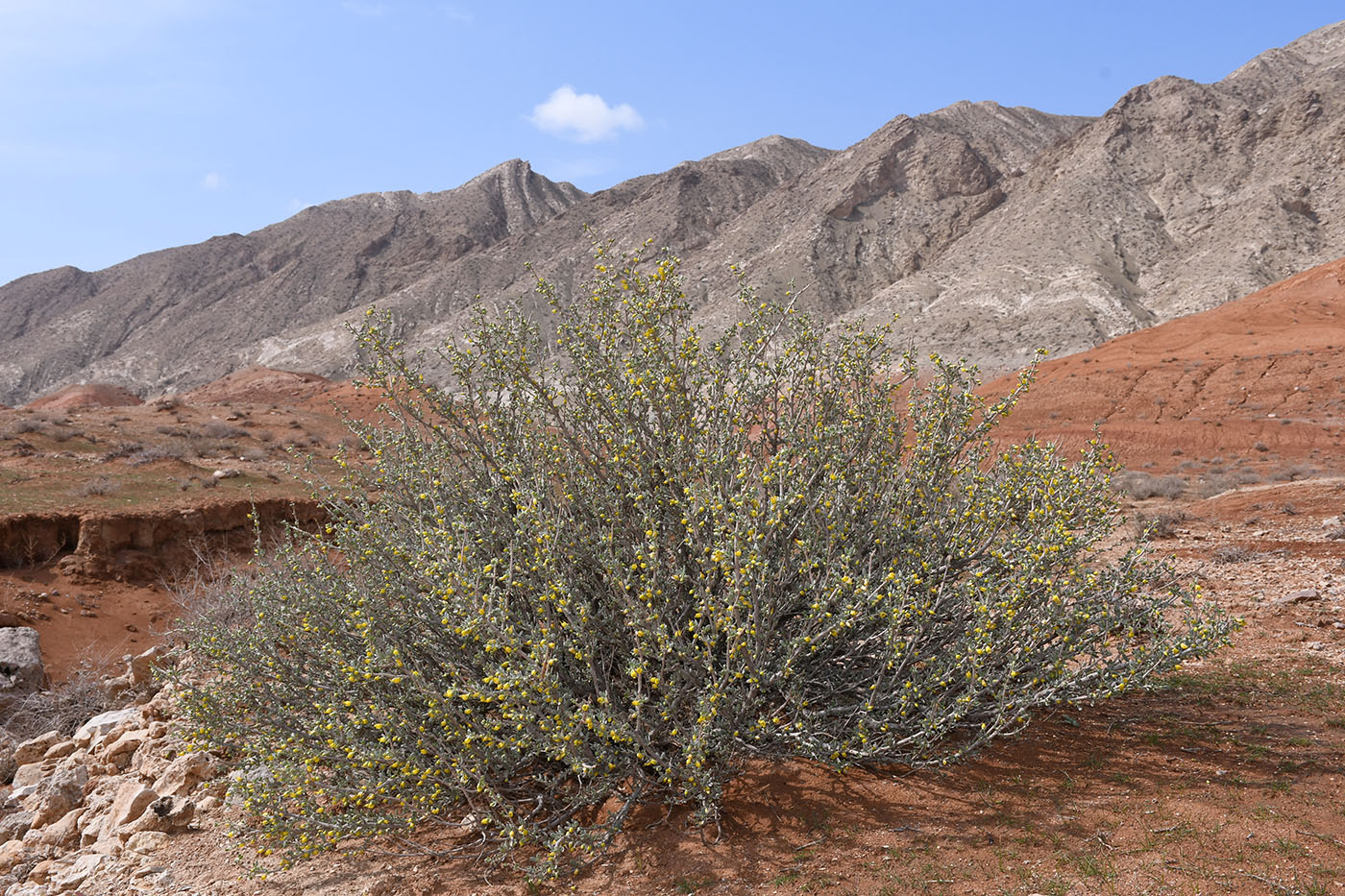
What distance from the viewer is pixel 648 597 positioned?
3514 mm

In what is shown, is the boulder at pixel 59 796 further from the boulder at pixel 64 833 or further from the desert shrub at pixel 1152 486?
the desert shrub at pixel 1152 486

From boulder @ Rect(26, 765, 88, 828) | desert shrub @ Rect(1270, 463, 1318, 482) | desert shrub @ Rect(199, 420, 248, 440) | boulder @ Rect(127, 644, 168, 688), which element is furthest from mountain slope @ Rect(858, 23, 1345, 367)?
boulder @ Rect(26, 765, 88, 828)

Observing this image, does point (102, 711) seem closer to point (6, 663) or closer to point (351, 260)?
point (6, 663)

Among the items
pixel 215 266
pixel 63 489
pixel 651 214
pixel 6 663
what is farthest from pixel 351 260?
pixel 6 663

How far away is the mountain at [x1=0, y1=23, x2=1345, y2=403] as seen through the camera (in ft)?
135

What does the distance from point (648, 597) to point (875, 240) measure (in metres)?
57.3

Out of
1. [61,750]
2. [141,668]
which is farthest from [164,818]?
[141,668]

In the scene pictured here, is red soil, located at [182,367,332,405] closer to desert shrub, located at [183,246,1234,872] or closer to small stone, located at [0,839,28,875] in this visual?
small stone, located at [0,839,28,875]

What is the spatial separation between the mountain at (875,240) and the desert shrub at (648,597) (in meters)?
21.5

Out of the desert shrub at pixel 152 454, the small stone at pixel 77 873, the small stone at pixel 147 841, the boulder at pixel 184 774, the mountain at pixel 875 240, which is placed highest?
the mountain at pixel 875 240

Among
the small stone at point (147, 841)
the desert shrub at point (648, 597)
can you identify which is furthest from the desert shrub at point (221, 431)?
the desert shrub at point (648, 597)

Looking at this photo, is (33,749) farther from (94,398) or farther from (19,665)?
(94,398)

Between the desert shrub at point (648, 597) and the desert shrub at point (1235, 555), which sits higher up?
the desert shrub at point (648, 597)

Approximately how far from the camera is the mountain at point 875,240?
1617 inches
